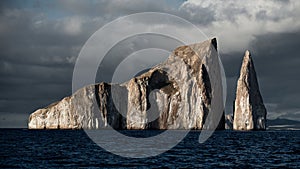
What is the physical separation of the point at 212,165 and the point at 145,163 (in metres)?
8.15

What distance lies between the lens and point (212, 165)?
55.4 metres

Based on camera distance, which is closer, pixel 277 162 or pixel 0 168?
pixel 0 168

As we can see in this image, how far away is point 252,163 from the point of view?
188 feet

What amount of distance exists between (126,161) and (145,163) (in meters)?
3.26

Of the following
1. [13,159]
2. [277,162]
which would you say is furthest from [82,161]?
[277,162]

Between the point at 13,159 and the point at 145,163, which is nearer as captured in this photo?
the point at 145,163

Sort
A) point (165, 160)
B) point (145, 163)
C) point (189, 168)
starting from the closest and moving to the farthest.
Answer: point (189, 168), point (145, 163), point (165, 160)

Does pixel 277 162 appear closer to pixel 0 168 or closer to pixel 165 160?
pixel 165 160

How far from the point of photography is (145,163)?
5662 centimetres

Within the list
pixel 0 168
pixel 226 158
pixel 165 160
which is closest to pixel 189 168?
pixel 165 160

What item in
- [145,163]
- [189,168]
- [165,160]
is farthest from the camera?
[165,160]

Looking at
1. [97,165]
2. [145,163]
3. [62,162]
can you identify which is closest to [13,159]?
[62,162]

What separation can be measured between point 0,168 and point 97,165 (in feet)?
36.2

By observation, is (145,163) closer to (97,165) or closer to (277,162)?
(97,165)
